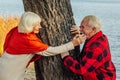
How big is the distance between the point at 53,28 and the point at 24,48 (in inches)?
16.4

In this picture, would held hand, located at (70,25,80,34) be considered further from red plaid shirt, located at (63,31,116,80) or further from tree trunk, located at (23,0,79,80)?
red plaid shirt, located at (63,31,116,80)

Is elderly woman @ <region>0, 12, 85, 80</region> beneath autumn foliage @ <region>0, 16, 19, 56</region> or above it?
above

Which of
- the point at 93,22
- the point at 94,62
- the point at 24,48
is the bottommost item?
the point at 94,62

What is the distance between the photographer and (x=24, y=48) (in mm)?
4695

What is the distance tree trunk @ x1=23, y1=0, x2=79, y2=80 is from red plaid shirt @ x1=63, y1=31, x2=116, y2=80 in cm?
23

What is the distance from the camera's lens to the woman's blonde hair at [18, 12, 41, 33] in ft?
15.0

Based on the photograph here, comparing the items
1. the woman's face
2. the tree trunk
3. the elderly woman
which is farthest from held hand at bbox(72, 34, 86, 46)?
the woman's face

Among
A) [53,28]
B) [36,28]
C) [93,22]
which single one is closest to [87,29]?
[93,22]

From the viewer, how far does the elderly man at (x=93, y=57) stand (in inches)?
183

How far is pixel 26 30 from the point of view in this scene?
459cm

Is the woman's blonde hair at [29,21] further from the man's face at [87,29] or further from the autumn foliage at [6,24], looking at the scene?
the autumn foliage at [6,24]

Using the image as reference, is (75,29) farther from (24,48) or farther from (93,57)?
(24,48)

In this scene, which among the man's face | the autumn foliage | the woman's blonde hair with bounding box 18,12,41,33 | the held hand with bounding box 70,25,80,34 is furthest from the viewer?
the autumn foliage

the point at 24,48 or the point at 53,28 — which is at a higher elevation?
the point at 53,28
